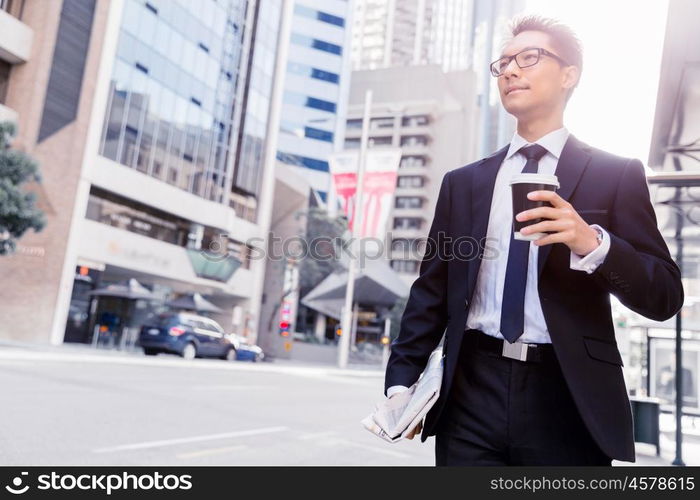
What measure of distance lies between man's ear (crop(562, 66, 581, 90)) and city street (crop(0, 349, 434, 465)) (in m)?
4.44

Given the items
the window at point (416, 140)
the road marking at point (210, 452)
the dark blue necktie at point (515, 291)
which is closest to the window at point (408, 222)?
the window at point (416, 140)

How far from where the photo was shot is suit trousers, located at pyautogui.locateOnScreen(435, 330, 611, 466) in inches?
70.9

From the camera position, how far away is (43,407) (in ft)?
24.3

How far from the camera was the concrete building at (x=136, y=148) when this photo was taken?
24.2 metres

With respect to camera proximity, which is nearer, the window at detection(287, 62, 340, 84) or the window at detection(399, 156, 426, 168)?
the window at detection(287, 62, 340, 84)

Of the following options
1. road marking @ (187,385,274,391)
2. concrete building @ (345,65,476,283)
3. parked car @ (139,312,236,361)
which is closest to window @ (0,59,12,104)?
parked car @ (139,312,236,361)

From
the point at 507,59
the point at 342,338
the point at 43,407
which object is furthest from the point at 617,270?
the point at 342,338

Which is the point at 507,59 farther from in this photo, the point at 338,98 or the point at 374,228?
the point at 338,98

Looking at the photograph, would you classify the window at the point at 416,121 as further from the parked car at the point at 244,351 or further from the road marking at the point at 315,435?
the road marking at the point at 315,435

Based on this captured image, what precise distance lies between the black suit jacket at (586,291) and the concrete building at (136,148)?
2486 cm

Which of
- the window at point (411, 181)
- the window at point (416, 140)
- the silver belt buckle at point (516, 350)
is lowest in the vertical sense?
the silver belt buckle at point (516, 350)

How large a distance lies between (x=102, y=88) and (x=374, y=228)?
41.8 feet

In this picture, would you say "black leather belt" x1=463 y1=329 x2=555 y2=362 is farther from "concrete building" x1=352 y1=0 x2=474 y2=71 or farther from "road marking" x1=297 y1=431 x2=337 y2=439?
"concrete building" x1=352 y1=0 x2=474 y2=71

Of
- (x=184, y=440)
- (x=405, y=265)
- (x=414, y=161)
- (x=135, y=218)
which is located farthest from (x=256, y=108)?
(x=405, y=265)
